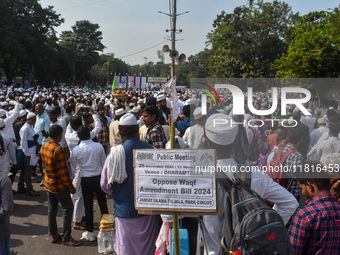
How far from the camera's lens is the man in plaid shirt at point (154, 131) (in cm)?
483

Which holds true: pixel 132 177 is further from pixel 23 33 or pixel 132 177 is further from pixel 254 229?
pixel 23 33

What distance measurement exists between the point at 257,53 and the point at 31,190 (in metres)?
30.0

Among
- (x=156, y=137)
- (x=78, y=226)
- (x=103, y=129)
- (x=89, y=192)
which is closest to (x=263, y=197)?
(x=156, y=137)

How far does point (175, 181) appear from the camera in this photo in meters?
2.66

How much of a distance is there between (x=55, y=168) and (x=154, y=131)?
1520 mm

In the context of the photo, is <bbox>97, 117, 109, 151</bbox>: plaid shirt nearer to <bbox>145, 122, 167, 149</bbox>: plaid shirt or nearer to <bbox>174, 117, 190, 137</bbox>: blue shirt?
<bbox>174, 117, 190, 137</bbox>: blue shirt

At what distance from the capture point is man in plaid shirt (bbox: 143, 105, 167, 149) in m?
4.83

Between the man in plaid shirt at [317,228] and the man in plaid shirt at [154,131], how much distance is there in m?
2.80

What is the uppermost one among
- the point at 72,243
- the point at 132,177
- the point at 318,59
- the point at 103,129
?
the point at 318,59

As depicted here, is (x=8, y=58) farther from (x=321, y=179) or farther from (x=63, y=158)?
(x=321, y=179)

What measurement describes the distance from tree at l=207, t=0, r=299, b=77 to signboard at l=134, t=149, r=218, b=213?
2944cm

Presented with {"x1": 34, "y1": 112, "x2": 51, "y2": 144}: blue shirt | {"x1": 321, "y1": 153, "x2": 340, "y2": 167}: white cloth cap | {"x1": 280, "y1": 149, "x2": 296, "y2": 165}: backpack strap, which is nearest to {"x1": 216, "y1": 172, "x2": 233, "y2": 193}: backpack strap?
{"x1": 321, "y1": 153, "x2": 340, "y2": 167}: white cloth cap

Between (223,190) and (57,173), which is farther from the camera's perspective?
(57,173)

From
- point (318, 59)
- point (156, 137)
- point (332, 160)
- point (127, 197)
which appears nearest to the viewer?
point (332, 160)
